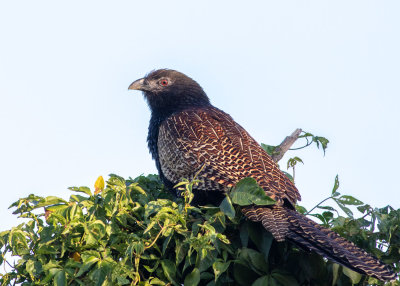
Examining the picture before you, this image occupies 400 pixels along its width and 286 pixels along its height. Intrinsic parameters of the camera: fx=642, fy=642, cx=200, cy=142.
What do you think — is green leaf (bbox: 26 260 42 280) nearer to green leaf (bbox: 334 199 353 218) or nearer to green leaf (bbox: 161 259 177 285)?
green leaf (bbox: 161 259 177 285)

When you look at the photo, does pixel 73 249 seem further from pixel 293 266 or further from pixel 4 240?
pixel 293 266

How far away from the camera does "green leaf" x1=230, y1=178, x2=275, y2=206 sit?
4.29 m

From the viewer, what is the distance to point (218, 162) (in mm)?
5523

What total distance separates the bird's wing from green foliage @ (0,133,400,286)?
72 cm

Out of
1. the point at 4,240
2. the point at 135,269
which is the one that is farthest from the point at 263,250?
the point at 4,240

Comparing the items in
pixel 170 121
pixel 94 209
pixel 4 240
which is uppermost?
pixel 170 121

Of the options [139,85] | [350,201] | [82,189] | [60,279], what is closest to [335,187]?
[350,201]

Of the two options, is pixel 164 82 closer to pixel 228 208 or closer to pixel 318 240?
pixel 228 208

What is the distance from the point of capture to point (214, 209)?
4.47 m

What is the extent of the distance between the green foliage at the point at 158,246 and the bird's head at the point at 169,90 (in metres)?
2.87

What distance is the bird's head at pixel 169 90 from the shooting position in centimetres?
739

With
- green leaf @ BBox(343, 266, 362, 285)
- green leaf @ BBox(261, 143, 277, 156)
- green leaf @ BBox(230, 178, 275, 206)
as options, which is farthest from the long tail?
green leaf @ BBox(261, 143, 277, 156)

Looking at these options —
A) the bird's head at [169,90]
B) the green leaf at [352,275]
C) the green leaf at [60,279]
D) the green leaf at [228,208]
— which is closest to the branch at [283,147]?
the bird's head at [169,90]

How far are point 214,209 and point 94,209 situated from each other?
2.73ft
